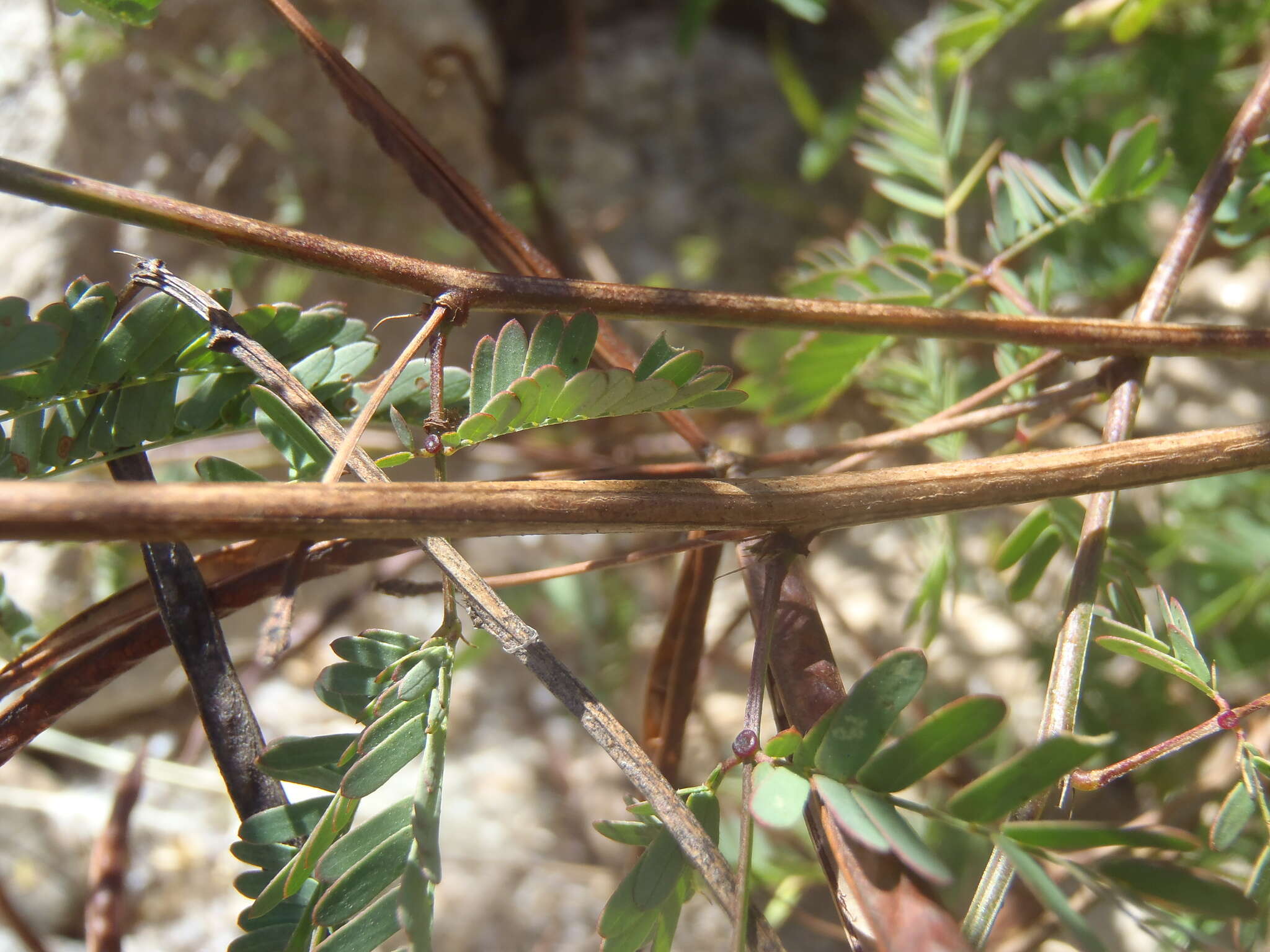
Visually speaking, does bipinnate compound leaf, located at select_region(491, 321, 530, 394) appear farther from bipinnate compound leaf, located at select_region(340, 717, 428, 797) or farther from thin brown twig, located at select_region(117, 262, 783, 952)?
bipinnate compound leaf, located at select_region(340, 717, 428, 797)

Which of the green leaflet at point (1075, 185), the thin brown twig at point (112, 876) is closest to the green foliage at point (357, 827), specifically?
the thin brown twig at point (112, 876)

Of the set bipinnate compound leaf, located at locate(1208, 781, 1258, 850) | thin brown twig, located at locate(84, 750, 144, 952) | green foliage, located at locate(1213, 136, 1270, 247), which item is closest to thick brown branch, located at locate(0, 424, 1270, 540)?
bipinnate compound leaf, located at locate(1208, 781, 1258, 850)

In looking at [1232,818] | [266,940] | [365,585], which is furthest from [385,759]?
[365,585]

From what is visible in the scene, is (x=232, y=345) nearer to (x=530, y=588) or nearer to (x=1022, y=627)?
(x=530, y=588)

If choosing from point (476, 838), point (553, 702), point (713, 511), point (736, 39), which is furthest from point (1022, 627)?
point (736, 39)

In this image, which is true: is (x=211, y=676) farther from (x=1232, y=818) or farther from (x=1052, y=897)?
(x=1232, y=818)

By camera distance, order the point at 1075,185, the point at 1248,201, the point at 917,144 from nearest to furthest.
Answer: the point at 1248,201, the point at 1075,185, the point at 917,144
